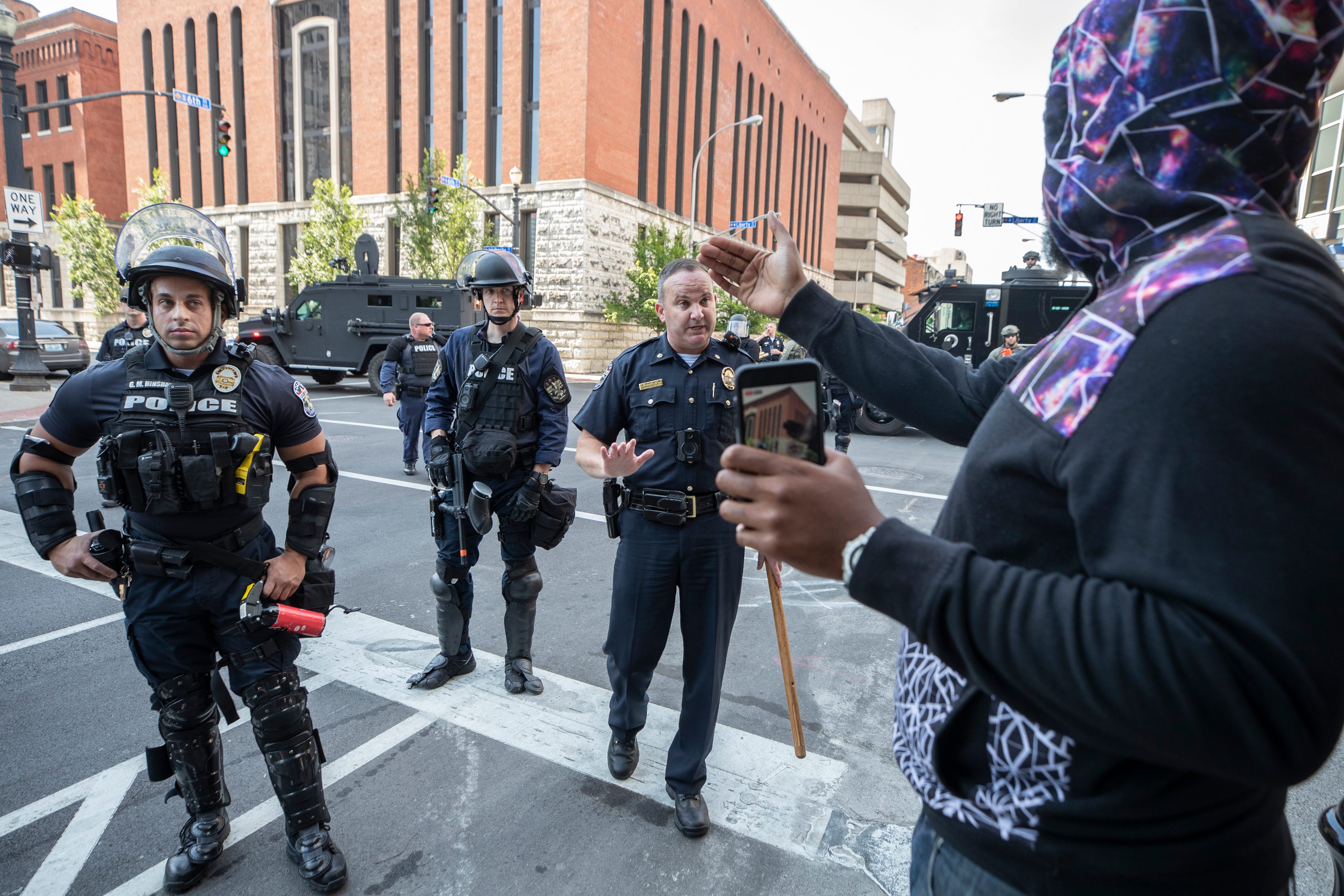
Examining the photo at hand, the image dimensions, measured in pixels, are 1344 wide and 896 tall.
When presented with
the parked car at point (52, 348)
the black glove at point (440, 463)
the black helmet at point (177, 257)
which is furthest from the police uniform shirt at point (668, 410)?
the parked car at point (52, 348)

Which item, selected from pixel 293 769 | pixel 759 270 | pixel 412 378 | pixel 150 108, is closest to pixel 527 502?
pixel 293 769

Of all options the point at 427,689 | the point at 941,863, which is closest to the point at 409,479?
the point at 427,689

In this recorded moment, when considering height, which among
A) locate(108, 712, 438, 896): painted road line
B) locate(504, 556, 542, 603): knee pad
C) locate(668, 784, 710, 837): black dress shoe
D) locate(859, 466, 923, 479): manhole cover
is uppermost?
locate(504, 556, 542, 603): knee pad

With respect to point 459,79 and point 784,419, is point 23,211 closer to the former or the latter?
point 784,419

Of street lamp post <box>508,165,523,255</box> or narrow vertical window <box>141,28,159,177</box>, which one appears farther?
narrow vertical window <box>141,28,159,177</box>

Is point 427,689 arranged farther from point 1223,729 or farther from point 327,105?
point 327,105

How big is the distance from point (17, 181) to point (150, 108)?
91.2 ft

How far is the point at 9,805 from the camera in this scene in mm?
2773

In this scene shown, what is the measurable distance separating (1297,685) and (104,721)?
436 cm

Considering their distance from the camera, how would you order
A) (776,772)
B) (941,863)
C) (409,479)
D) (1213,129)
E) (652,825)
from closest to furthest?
(1213,129) < (941,863) < (652,825) < (776,772) < (409,479)

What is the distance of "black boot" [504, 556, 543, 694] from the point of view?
373 cm

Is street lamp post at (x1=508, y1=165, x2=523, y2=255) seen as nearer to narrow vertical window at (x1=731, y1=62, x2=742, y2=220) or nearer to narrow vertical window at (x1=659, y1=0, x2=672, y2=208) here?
narrow vertical window at (x1=659, y1=0, x2=672, y2=208)

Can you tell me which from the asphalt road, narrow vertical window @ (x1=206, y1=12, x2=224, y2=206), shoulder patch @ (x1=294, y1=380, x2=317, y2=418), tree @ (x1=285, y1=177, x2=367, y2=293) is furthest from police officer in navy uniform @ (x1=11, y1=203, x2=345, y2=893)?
narrow vertical window @ (x1=206, y1=12, x2=224, y2=206)

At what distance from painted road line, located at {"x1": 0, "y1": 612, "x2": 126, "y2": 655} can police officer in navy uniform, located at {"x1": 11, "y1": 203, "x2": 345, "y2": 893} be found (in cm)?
221
